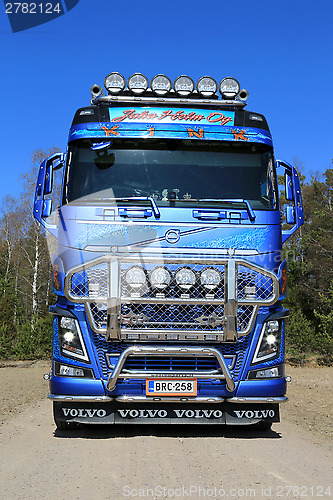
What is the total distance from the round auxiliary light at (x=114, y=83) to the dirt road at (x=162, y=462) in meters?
4.38

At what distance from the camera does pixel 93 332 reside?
6.07 m

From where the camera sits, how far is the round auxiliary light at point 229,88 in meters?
7.43

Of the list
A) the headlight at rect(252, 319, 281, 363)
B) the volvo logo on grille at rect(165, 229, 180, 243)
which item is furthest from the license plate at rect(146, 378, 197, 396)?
the volvo logo on grille at rect(165, 229, 180, 243)

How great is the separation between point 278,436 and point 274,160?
3.50 meters

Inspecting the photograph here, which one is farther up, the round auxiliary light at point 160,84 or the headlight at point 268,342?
the round auxiliary light at point 160,84

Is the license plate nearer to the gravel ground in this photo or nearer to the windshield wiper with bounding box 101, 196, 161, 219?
the windshield wiper with bounding box 101, 196, 161, 219

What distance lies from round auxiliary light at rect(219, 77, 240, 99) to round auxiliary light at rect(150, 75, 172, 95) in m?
0.72

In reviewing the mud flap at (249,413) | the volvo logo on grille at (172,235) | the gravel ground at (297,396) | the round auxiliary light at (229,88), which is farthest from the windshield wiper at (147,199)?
the gravel ground at (297,396)

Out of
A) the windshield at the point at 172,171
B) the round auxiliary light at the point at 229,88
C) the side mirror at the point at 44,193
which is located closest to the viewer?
the windshield at the point at 172,171

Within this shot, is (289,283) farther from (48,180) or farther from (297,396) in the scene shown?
(48,180)

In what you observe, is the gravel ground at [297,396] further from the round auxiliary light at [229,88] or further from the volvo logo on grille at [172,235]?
the round auxiliary light at [229,88]

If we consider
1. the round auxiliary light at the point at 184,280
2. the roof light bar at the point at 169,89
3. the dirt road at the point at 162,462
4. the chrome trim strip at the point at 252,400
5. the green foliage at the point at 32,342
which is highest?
the roof light bar at the point at 169,89

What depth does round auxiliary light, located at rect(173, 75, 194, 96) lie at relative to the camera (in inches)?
288

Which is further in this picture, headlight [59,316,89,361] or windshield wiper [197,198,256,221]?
windshield wiper [197,198,256,221]
